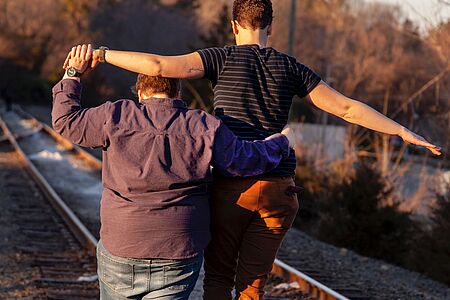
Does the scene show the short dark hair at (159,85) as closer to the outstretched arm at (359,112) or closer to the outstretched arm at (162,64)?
the outstretched arm at (162,64)

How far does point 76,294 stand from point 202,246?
3.95 meters

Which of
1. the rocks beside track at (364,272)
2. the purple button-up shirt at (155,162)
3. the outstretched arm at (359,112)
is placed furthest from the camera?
the rocks beside track at (364,272)

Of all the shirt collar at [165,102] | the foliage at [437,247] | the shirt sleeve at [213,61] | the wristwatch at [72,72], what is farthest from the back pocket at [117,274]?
the foliage at [437,247]

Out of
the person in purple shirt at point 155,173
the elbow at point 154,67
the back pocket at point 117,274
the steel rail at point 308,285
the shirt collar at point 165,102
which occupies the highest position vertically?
the elbow at point 154,67

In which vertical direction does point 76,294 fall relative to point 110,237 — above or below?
below

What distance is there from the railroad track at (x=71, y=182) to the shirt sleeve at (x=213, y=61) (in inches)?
155

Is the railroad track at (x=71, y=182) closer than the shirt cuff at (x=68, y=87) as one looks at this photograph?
No

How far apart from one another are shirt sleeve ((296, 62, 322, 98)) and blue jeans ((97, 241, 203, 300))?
949 millimetres

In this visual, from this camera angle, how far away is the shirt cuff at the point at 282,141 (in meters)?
3.57

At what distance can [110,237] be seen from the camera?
3.47m

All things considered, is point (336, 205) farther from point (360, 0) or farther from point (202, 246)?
point (360, 0)

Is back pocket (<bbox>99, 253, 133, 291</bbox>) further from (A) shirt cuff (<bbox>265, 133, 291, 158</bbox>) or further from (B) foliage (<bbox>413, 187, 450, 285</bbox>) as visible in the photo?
(B) foliage (<bbox>413, 187, 450, 285</bbox>)

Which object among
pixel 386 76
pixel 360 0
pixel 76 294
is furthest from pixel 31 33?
pixel 76 294

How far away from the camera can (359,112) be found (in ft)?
12.6
